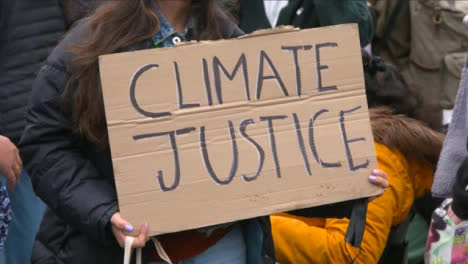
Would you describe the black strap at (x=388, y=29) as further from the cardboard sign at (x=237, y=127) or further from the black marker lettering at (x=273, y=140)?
the black marker lettering at (x=273, y=140)

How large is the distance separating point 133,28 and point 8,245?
1.33 m

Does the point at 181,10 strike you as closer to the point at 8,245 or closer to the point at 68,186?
the point at 68,186

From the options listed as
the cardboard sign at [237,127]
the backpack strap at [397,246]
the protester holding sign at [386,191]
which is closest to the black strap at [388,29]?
the protester holding sign at [386,191]

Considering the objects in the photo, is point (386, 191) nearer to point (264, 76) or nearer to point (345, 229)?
point (345, 229)

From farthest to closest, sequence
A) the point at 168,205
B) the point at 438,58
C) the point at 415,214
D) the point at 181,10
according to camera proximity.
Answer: the point at 438,58 < the point at 415,214 < the point at 181,10 < the point at 168,205

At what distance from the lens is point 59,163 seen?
7.57ft

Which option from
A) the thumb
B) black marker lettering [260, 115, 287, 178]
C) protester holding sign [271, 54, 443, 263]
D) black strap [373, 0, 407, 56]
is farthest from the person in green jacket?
the thumb

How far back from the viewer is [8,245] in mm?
3311

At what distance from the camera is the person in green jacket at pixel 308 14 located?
4387mm

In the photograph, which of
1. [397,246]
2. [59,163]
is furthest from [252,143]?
[397,246]

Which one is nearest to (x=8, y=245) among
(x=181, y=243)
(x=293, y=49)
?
(x=181, y=243)

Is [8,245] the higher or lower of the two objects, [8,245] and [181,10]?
the lower

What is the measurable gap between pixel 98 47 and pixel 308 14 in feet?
7.89

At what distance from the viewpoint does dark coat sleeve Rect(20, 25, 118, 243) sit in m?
2.28
